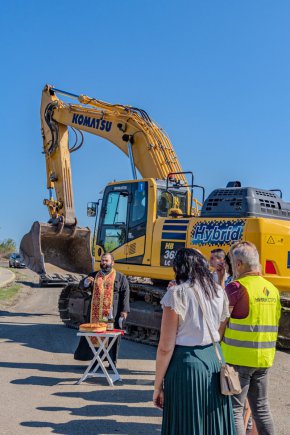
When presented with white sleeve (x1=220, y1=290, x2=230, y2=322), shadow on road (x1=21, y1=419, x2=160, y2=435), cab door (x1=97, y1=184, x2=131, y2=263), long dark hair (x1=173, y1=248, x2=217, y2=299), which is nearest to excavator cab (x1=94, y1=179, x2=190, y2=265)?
cab door (x1=97, y1=184, x2=131, y2=263)

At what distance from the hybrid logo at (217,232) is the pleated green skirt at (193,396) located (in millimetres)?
5716

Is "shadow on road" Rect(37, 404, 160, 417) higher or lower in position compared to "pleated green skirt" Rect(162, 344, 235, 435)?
lower

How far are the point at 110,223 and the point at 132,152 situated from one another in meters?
2.65

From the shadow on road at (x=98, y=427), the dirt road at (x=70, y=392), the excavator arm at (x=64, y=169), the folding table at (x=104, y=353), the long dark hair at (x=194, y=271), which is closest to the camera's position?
the long dark hair at (x=194, y=271)

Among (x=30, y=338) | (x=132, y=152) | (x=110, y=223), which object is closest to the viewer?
(x=30, y=338)

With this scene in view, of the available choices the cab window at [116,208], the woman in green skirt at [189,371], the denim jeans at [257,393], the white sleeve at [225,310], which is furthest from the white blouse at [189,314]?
the cab window at [116,208]

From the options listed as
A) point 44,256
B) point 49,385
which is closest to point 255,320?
point 49,385

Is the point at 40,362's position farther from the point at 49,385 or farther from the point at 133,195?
the point at 133,195

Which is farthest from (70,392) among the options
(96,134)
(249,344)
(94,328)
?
(96,134)

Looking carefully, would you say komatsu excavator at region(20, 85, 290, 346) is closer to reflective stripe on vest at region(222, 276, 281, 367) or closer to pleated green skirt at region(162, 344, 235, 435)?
reflective stripe on vest at region(222, 276, 281, 367)

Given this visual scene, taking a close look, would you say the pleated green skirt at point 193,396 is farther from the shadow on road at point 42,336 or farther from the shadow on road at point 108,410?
the shadow on road at point 42,336

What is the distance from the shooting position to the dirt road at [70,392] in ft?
19.2

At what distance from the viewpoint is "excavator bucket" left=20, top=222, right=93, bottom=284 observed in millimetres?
15922

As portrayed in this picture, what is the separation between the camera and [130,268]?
444 inches
